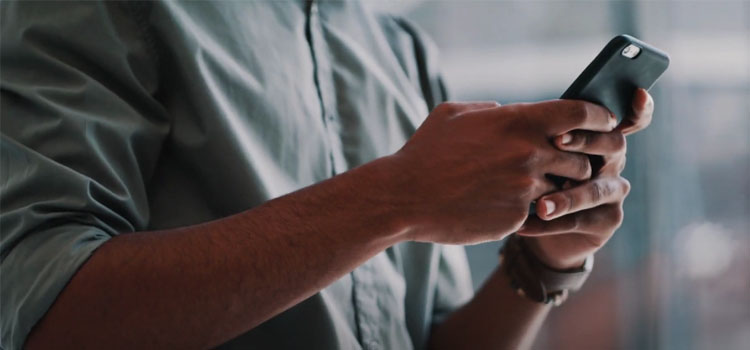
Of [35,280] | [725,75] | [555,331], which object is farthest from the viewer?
[555,331]

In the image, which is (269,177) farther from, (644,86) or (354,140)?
(644,86)

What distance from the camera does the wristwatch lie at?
908 mm

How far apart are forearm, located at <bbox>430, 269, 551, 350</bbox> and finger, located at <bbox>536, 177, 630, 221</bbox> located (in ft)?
0.82

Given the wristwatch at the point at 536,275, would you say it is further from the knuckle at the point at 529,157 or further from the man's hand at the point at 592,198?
the knuckle at the point at 529,157

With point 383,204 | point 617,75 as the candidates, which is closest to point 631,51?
point 617,75

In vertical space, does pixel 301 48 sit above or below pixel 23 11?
below

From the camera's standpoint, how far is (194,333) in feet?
2.04

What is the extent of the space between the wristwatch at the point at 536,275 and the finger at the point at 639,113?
8.3 inches

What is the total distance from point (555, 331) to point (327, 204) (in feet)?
4.13

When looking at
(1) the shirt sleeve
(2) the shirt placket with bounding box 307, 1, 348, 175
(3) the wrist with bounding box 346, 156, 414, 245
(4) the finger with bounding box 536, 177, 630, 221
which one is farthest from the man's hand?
(1) the shirt sleeve

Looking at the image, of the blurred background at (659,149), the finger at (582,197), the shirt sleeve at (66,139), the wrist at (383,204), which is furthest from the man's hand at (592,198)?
the blurred background at (659,149)

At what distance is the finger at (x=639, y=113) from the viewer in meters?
0.72

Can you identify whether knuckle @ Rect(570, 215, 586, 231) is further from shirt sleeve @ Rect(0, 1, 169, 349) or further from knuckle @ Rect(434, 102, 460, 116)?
shirt sleeve @ Rect(0, 1, 169, 349)

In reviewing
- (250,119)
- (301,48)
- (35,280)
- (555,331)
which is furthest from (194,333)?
(555,331)
